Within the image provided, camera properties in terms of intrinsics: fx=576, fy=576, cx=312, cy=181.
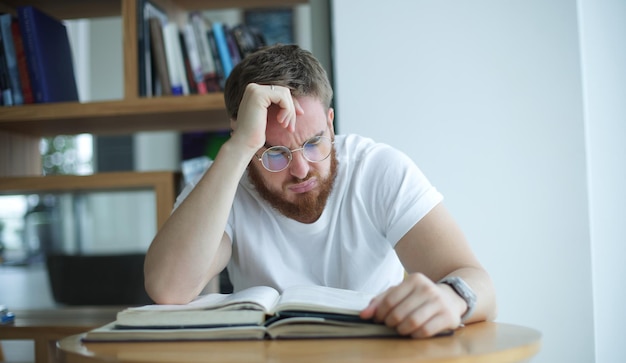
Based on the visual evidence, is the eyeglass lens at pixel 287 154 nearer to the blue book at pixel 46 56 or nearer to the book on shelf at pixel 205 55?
the book on shelf at pixel 205 55

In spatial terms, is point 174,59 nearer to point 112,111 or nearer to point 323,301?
point 112,111

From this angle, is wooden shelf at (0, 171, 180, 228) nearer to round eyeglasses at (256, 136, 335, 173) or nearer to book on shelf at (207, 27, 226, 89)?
book on shelf at (207, 27, 226, 89)

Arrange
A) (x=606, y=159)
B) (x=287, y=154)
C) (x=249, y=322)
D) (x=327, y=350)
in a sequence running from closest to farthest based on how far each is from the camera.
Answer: (x=327, y=350) → (x=249, y=322) → (x=287, y=154) → (x=606, y=159)

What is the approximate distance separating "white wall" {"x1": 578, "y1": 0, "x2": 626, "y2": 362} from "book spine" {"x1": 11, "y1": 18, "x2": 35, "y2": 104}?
6.74 ft

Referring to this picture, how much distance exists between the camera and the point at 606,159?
1955 millimetres

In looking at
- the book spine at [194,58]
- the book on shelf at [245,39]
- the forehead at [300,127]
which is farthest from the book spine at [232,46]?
the forehead at [300,127]

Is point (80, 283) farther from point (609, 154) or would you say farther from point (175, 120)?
point (609, 154)

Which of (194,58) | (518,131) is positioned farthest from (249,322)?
(194,58)

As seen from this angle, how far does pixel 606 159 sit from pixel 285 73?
1.19 m

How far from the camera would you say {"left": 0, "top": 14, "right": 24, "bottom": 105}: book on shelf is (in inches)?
88.8

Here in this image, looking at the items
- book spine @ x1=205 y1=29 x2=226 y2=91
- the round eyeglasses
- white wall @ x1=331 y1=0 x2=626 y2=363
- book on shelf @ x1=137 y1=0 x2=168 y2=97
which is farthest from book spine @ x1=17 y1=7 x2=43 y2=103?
the round eyeglasses

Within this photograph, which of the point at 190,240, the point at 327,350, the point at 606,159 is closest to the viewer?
the point at 327,350

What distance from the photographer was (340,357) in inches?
28.7

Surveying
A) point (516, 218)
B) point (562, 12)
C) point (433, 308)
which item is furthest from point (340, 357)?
point (562, 12)
